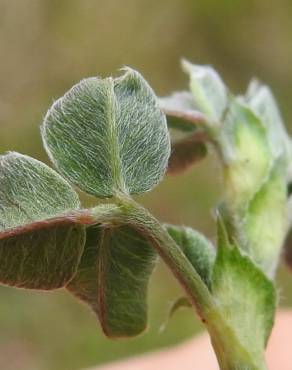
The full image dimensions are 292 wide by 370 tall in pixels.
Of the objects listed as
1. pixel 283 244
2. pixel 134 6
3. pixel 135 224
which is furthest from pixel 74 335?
pixel 135 224

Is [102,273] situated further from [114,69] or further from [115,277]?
[114,69]

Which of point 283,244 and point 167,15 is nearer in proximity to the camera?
point 283,244

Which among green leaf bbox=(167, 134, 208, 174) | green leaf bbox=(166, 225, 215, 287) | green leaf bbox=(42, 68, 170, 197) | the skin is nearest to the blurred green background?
the skin

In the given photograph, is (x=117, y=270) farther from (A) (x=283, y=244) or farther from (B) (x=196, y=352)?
(B) (x=196, y=352)

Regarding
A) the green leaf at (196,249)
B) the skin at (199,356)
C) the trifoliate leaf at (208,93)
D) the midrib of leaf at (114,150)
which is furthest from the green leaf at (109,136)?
the skin at (199,356)

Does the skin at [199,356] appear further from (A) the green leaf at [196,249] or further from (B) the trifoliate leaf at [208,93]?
(A) the green leaf at [196,249]
